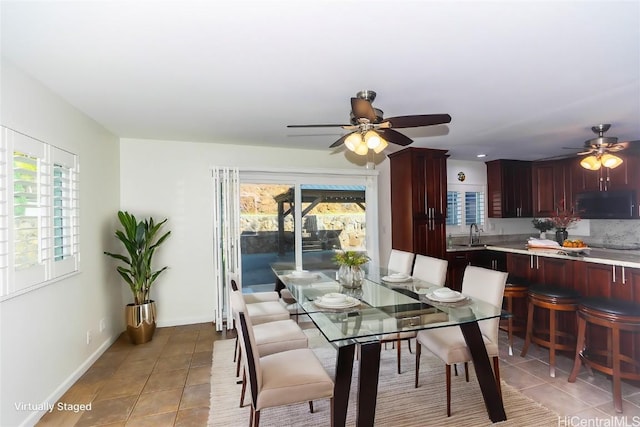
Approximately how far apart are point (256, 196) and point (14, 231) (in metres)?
2.74

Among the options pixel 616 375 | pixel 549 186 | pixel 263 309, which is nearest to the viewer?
pixel 616 375

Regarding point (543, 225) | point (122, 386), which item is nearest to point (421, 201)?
point (543, 225)

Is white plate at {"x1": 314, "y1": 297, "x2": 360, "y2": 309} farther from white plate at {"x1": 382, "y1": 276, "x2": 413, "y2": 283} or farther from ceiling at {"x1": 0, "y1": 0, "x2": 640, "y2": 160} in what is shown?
ceiling at {"x1": 0, "y1": 0, "x2": 640, "y2": 160}

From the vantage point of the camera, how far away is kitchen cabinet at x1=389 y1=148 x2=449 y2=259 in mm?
4621

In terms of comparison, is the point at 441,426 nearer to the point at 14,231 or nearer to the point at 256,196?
the point at 14,231

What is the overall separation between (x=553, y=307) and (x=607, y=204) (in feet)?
9.72

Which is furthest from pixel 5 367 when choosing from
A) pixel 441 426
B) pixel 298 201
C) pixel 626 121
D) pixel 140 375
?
pixel 626 121

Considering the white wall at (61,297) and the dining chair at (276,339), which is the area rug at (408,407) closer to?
the dining chair at (276,339)

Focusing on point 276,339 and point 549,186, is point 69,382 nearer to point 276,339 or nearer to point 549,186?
point 276,339

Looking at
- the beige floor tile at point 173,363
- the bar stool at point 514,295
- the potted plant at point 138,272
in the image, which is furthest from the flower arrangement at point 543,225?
the potted plant at point 138,272

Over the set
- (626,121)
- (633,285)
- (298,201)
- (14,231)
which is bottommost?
(633,285)

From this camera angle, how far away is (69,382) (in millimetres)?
2617

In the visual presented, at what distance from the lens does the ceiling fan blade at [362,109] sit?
2010 mm

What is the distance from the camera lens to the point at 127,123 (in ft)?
10.9
